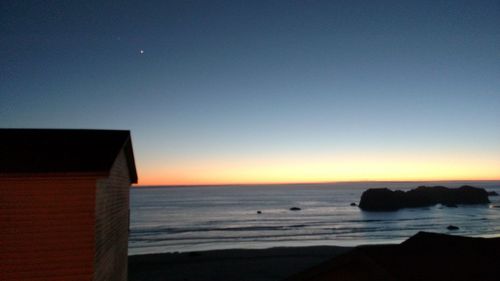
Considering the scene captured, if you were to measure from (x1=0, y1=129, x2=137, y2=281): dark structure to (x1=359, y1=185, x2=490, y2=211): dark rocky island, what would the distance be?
355 feet

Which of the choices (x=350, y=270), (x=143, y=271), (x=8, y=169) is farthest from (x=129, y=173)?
(x=143, y=271)

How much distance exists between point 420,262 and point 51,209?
9.68 m

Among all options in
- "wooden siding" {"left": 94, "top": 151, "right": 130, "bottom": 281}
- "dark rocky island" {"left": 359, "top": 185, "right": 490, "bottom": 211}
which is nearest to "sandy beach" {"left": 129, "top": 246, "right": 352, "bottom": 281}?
"wooden siding" {"left": 94, "top": 151, "right": 130, "bottom": 281}

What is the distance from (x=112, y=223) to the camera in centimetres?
1366

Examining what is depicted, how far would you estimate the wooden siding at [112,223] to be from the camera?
11328mm

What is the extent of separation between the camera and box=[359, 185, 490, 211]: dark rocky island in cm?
11025

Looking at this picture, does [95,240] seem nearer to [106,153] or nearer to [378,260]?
[106,153]

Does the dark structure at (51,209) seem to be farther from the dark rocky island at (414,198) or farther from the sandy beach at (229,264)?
the dark rocky island at (414,198)

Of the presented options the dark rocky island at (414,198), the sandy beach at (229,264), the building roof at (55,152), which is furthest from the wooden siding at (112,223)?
the dark rocky island at (414,198)

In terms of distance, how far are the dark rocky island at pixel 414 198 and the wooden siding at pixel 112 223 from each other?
102824 mm

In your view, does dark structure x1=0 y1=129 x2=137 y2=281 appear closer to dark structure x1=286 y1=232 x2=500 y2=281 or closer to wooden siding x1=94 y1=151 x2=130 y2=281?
wooden siding x1=94 y1=151 x2=130 y2=281

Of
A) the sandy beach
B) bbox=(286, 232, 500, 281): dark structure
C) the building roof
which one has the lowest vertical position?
the sandy beach

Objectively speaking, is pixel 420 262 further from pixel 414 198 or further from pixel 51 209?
pixel 414 198

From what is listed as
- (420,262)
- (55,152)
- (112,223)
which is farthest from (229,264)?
(420,262)
